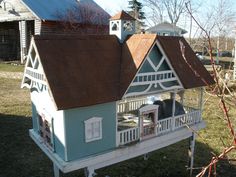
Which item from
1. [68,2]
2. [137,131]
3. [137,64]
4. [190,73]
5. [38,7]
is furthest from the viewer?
[68,2]

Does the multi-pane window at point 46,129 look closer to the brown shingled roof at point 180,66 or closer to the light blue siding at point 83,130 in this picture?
the light blue siding at point 83,130

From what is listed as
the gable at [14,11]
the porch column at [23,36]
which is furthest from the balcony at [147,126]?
the porch column at [23,36]

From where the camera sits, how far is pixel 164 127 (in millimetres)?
7141

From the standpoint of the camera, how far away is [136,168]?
9.02 m

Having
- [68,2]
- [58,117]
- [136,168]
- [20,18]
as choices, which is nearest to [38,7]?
[20,18]

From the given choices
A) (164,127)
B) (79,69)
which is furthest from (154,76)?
(79,69)

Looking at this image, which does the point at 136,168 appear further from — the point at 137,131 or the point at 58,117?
the point at 58,117

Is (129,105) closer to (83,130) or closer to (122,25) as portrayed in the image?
(122,25)

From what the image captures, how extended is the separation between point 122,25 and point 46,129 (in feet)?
10.00

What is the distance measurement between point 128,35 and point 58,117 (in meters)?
2.71

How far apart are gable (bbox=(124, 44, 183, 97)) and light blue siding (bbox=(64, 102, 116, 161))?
59 centimetres

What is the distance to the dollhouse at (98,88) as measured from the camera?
543 cm

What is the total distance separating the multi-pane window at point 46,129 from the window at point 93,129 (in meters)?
0.87

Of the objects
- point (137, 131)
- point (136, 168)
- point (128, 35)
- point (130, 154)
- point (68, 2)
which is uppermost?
point (68, 2)
